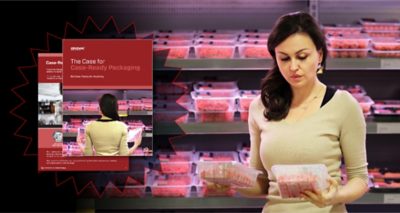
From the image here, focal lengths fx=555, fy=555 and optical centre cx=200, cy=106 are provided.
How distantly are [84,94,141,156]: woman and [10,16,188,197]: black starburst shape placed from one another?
0.58 feet

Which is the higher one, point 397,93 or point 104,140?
point 397,93

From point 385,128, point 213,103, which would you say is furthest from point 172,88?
point 385,128

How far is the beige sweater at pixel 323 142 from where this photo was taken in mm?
1821

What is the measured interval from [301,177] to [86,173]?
5.88 ft

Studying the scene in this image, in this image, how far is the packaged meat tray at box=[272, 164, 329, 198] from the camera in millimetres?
1625

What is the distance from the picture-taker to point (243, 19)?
3.53 m

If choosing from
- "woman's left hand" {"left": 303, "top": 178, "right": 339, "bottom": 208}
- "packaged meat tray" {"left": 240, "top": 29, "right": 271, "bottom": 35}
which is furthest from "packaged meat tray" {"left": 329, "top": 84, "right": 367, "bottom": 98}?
"woman's left hand" {"left": 303, "top": 178, "right": 339, "bottom": 208}

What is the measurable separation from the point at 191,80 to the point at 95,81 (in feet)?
2.26

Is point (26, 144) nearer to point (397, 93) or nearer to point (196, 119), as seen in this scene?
point (196, 119)

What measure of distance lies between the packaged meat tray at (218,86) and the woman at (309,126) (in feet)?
4.14

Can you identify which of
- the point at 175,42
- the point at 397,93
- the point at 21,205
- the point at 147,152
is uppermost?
the point at 175,42

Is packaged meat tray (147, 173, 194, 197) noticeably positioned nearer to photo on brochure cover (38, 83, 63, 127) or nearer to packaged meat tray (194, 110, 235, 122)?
packaged meat tray (194, 110, 235, 122)

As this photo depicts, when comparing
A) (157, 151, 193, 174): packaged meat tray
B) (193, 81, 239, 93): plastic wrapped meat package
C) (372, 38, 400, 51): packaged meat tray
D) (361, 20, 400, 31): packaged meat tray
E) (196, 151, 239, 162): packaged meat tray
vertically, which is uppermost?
(361, 20, 400, 31): packaged meat tray

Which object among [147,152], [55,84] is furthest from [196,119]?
[55,84]
